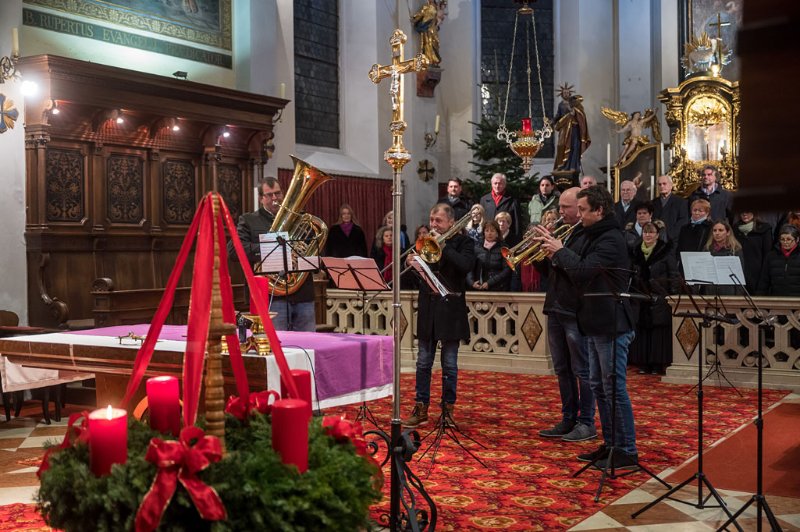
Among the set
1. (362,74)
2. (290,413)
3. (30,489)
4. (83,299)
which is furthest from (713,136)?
(290,413)

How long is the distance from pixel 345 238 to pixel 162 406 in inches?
412

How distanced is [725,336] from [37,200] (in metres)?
7.52

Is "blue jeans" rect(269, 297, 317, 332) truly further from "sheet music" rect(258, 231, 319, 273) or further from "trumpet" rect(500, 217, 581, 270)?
"trumpet" rect(500, 217, 581, 270)

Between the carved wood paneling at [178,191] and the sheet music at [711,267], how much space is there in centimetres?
664

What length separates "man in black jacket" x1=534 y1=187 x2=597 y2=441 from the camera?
5867 millimetres

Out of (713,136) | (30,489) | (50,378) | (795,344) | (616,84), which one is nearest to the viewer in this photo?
(30,489)

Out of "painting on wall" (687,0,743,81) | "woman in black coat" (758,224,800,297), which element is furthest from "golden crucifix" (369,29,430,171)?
"painting on wall" (687,0,743,81)

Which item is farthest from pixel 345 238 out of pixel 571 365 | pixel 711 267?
pixel 571 365

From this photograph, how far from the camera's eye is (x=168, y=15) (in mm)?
11289

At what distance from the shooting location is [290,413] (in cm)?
219

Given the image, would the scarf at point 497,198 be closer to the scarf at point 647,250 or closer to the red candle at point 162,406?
the scarf at point 647,250

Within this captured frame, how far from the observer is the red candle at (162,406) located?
2447 mm

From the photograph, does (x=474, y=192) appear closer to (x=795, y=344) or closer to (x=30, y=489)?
(x=795, y=344)

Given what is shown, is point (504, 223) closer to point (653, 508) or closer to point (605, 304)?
point (605, 304)
